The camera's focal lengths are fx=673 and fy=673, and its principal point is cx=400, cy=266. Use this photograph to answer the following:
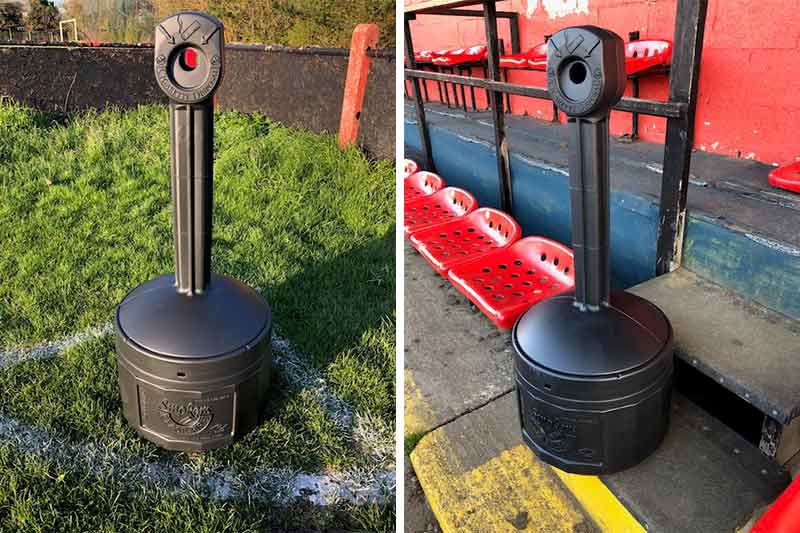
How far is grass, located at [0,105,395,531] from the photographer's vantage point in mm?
2482

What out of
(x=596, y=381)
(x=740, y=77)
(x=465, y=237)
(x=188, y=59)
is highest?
(x=740, y=77)

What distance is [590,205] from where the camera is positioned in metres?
2.10

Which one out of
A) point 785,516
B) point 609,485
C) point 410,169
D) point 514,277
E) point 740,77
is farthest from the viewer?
point 410,169

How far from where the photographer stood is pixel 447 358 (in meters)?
3.19

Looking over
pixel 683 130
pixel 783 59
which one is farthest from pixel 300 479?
pixel 783 59

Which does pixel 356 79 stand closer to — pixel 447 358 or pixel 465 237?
pixel 465 237

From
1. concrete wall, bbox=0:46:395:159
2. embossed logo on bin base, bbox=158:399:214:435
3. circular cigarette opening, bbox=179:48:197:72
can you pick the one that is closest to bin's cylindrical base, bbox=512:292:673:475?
embossed logo on bin base, bbox=158:399:214:435

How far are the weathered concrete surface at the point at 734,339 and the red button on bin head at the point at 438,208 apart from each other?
6.13 feet

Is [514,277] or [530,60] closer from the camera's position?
[514,277]

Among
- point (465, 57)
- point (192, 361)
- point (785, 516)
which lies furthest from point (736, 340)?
point (465, 57)

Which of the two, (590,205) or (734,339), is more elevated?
(590,205)

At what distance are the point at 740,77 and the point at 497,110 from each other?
1430 millimetres

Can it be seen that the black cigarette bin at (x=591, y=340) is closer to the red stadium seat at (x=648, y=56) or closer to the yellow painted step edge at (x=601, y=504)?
the yellow painted step edge at (x=601, y=504)

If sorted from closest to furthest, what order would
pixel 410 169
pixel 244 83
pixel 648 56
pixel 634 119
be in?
pixel 648 56
pixel 634 119
pixel 410 169
pixel 244 83
